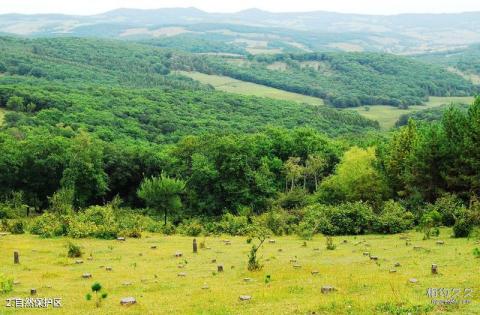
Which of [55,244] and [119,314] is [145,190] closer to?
[55,244]

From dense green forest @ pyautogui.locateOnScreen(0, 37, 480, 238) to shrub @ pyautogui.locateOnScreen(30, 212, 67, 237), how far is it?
A: 10 cm

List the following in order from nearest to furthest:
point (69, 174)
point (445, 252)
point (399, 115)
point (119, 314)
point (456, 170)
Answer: point (119, 314) → point (445, 252) → point (456, 170) → point (69, 174) → point (399, 115)

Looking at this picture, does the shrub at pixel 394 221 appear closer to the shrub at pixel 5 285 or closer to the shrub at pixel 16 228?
the shrub at pixel 5 285

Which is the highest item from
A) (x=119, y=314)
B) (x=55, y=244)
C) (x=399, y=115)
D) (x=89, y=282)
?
(x=119, y=314)

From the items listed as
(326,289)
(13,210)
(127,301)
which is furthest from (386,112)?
(127,301)

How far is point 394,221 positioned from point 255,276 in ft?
55.9

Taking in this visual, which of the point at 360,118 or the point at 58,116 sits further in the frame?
the point at 360,118

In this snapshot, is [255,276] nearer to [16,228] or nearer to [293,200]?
[16,228]

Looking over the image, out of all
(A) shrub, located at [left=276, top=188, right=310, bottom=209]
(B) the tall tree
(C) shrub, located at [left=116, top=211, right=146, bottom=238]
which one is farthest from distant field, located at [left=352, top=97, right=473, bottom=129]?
(C) shrub, located at [left=116, top=211, right=146, bottom=238]

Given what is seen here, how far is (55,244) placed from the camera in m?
36.1

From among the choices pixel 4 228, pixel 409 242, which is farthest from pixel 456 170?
pixel 4 228

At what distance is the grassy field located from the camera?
17906 mm

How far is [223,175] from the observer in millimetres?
60344

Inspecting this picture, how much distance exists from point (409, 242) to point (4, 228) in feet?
96.9
